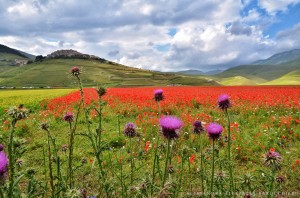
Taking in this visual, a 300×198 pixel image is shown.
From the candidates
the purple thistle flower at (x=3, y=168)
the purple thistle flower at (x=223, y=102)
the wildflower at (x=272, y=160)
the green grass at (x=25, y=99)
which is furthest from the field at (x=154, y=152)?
the green grass at (x=25, y=99)

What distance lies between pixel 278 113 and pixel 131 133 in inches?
565

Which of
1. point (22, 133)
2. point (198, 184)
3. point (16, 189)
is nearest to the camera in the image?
point (16, 189)

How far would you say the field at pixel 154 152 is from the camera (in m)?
3.13

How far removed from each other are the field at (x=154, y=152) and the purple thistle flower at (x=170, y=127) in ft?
0.16

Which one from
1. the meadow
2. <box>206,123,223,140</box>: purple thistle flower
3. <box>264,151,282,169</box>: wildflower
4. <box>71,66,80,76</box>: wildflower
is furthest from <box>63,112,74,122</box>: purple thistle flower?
<box>264,151,282,169</box>: wildflower

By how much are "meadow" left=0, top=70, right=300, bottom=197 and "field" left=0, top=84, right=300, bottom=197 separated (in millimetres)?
21

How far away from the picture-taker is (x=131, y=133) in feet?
13.2

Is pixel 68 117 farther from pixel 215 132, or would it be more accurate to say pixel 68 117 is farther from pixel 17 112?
pixel 215 132

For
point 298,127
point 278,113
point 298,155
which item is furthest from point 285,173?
point 278,113

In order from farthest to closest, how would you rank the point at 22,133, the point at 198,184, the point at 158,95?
the point at 22,133, the point at 198,184, the point at 158,95

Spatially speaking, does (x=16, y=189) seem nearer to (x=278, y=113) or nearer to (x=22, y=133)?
(x=22, y=133)

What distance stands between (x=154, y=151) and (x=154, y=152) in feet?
3.42

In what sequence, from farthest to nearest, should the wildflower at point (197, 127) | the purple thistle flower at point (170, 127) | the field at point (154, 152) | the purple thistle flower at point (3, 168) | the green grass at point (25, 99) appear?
the green grass at point (25, 99) < the wildflower at point (197, 127) < the field at point (154, 152) < the purple thistle flower at point (170, 127) < the purple thistle flower at point (3, 168)

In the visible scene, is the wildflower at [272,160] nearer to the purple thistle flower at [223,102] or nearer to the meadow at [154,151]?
the meadow at [154,151]
